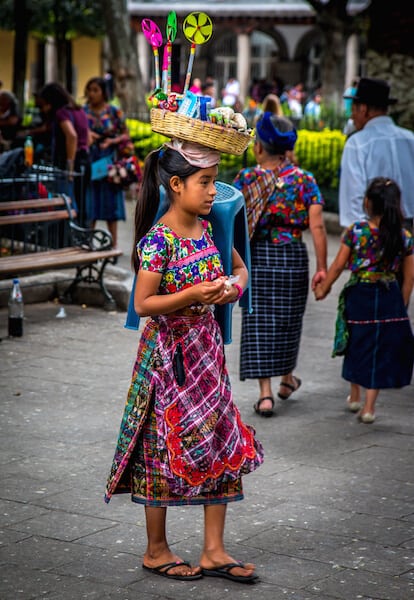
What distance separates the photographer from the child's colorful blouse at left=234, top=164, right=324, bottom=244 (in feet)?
22.2

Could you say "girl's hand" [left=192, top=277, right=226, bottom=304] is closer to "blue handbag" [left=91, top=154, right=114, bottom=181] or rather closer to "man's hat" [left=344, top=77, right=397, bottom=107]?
"man's hat" [left=344, top=77, right=397, bottom=107]

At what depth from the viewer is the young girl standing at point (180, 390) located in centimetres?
425

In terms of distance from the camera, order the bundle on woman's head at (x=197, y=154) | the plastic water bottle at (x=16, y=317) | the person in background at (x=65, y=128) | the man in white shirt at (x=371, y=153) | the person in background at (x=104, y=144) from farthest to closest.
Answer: the person in background at (x=104, y=144)
the person in background at (x=65, y=128)
the plastic water bottle at (x=16, y=317)
the man in white shirt at (x=371, y=153)
the bundle on woman's head at (x=197, y=154)

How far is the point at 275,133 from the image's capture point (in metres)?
6.73

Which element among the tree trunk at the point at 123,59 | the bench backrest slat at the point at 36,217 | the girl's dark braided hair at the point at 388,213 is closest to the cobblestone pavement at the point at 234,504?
the girl's dark braided hair at the point at 388,213

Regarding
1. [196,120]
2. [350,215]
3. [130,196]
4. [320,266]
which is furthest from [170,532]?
[130,196]

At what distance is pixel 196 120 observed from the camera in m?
4.16

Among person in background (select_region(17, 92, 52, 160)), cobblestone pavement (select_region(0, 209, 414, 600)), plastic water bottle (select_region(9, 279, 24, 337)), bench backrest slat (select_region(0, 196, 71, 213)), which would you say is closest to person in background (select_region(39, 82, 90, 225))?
person in background (select_region(17, 92, 52, 160))

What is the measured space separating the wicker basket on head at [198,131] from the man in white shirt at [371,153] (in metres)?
3.53

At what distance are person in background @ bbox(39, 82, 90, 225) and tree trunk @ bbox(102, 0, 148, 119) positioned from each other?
11189 millimetres

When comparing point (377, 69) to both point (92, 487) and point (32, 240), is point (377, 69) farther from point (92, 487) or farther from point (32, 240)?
point (92, 487)

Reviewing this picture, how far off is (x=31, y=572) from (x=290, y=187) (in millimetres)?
3154

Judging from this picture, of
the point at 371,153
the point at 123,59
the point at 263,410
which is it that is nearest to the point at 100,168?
the point at 371,153

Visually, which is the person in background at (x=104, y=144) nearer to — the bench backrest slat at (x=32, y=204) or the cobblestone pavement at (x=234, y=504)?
the bench backrest slat at (x=32, y=204)
